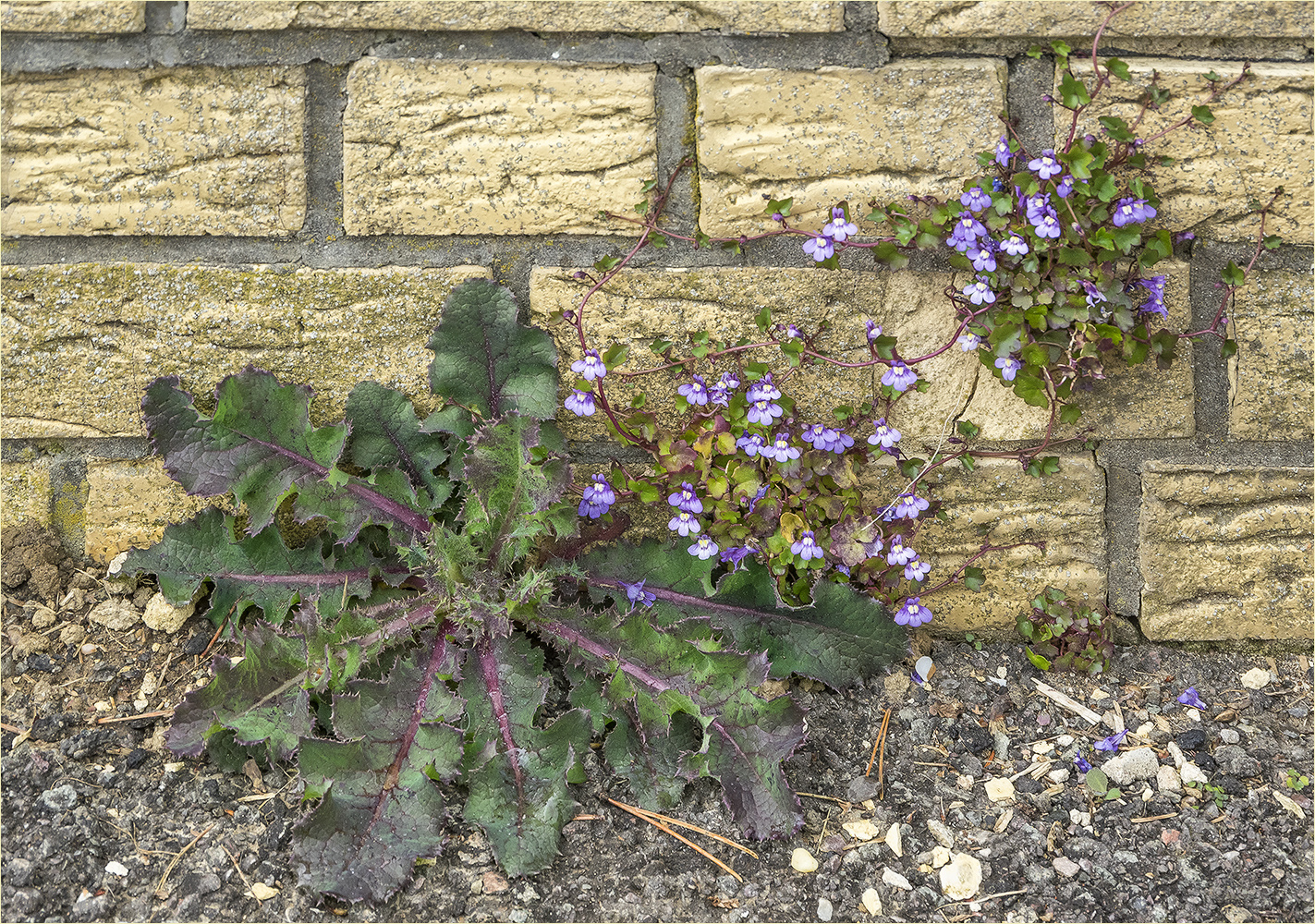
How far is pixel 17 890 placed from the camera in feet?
4.56

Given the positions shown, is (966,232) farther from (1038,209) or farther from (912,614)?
(912,614)

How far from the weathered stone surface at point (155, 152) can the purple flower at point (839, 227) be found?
1066mm

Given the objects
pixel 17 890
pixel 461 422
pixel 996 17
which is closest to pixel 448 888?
pixel 17 890

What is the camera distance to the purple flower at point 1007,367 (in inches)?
73.0

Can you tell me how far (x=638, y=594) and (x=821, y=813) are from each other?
Answer: 0.54m

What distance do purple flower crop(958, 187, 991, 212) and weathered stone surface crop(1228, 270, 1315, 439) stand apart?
59 cm

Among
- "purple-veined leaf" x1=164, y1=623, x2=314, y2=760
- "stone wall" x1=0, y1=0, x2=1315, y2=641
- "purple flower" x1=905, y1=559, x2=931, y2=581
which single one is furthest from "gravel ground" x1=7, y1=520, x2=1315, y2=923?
"stone wall" x1=0, y1=0, x2=1315, y2=641

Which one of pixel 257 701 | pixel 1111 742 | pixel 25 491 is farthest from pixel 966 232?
pixel 25 491

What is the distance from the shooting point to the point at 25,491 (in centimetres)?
203

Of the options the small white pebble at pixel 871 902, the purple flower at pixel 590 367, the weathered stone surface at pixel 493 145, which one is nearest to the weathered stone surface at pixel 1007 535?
the purple flower at pixel 590 367

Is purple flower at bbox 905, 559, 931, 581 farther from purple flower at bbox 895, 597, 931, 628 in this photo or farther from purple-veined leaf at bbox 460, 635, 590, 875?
purple-veined leaf at bbox 460, 635, 590, 875

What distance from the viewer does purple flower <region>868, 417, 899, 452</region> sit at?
192 cm

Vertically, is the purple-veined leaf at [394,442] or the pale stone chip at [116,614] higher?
the purple-veined leaf at [394,442]

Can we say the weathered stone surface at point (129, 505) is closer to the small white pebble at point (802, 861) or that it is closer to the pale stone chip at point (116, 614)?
the pale stone chip at point (116, 614)
